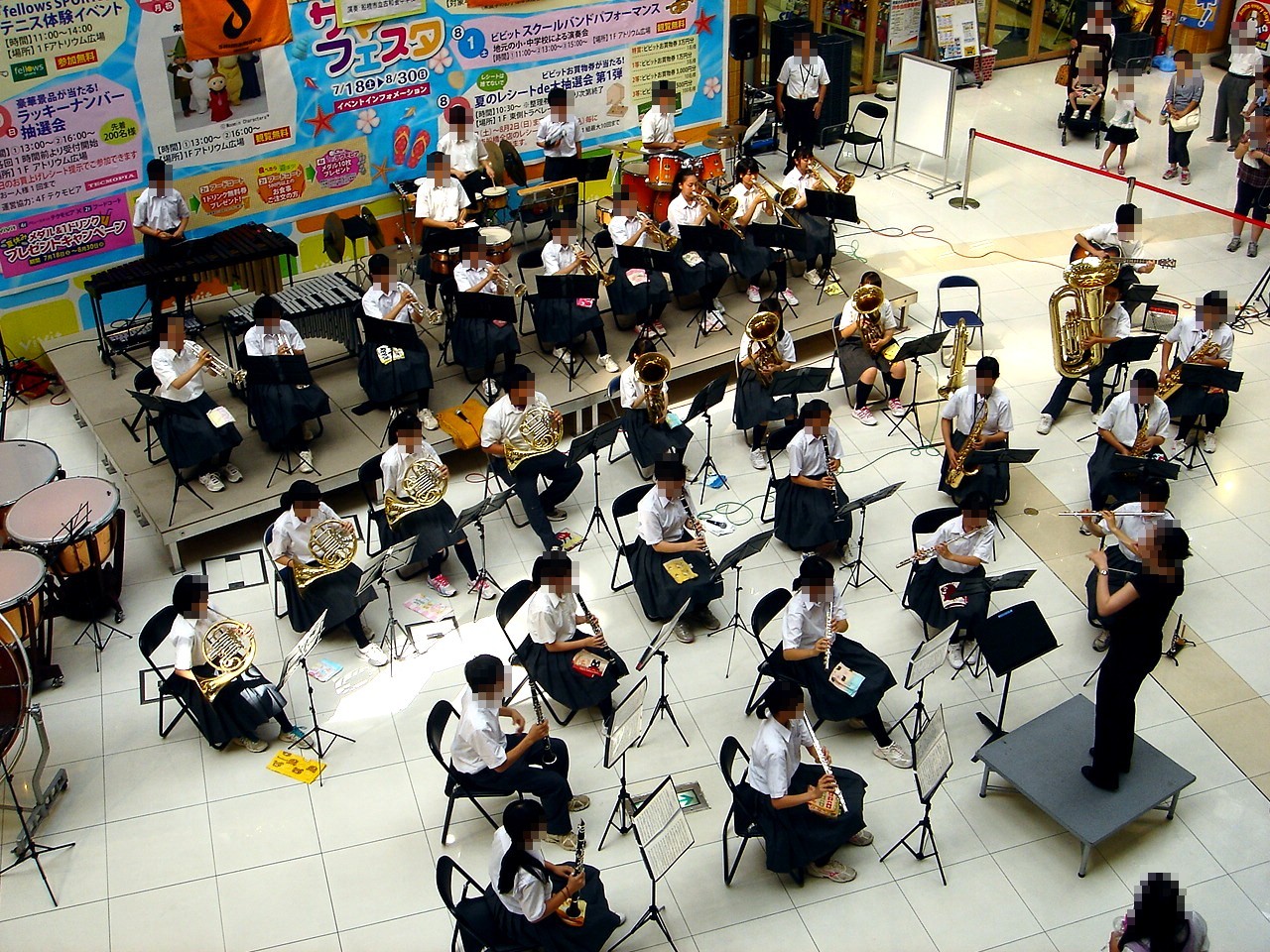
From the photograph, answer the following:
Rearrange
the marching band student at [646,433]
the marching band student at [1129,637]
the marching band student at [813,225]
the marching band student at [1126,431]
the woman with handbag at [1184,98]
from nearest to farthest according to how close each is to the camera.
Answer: the marching band student at [1129,637] → the marching band student at [1126,431] → the marching band student at [646,433] → the marching band student at [813,225] → the woman with handbag at [1184,98]

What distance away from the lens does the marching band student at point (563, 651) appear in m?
8.30

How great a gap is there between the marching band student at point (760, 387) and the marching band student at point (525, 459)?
172 cm

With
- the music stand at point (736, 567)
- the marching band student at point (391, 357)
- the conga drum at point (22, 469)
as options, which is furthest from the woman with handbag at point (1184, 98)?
the conga drum at point (22, 469)

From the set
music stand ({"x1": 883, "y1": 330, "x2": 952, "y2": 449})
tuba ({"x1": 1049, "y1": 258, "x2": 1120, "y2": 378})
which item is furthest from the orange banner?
tuba ({"x1": 1049, "y1": 258, "x2": 1120, "y2": 378})

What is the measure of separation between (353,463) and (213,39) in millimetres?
4494

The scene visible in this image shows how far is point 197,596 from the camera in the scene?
800cm

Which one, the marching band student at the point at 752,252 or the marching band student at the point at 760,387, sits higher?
the marching band student at the point at 752,252

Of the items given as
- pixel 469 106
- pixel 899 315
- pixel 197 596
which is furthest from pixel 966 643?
pixel 469 106

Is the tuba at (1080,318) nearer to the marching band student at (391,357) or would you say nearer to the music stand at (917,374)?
the music stand at (917,374)

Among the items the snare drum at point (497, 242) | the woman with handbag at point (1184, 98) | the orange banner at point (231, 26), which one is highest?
the orange banner at point (231, 26)

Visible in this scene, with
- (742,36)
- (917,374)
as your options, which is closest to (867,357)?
(917,374)

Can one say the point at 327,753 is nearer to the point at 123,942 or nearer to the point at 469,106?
the point at 123,942

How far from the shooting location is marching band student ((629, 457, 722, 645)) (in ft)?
30.0

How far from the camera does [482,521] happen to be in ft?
35.0
